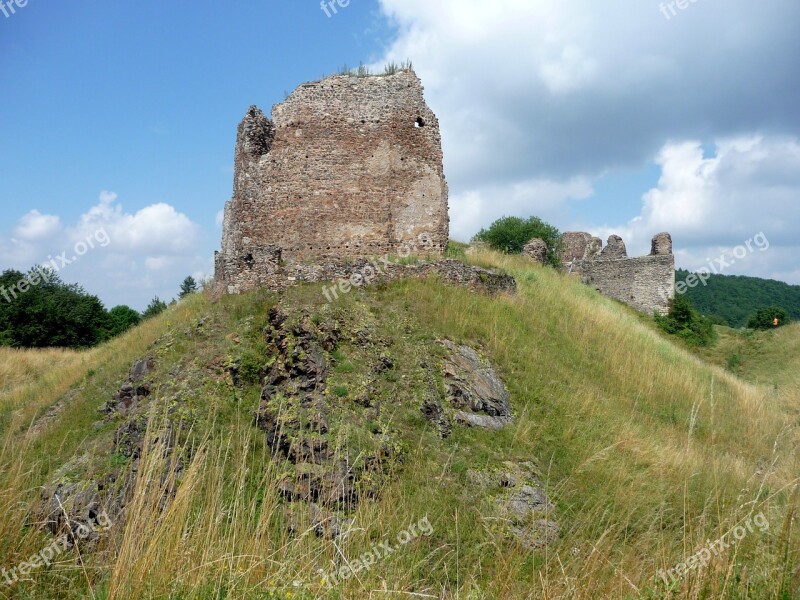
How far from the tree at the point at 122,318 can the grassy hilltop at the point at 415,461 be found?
32509mm

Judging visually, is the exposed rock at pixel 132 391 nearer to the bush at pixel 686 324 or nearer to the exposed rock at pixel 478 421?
the exposed rock at pixel 478 421

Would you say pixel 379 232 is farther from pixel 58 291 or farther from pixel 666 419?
pixel 58 291

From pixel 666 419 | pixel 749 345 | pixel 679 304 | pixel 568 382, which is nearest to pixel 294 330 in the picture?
pixel 568 382

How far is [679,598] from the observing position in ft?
10.6

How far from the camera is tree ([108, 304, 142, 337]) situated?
45.1 metres

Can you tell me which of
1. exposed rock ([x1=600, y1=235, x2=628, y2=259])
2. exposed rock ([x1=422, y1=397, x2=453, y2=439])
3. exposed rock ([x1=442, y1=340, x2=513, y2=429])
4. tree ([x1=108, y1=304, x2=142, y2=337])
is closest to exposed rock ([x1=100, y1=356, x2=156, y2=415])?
exposed rock ([x1=422, y1=397, x2=453, y2=439])

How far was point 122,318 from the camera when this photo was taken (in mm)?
51156

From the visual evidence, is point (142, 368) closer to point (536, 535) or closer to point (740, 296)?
point (536, 535)

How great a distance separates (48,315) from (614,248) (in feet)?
125

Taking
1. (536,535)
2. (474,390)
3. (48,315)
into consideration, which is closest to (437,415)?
(474,390)

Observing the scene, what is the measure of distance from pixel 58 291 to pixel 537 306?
131ft

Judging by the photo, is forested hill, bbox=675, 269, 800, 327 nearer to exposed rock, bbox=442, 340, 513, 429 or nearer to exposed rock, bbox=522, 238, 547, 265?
exposed rock, bbox=522, 238, 547, 265

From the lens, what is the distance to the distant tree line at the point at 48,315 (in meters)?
35.4

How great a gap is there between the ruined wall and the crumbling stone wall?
66.2ft
